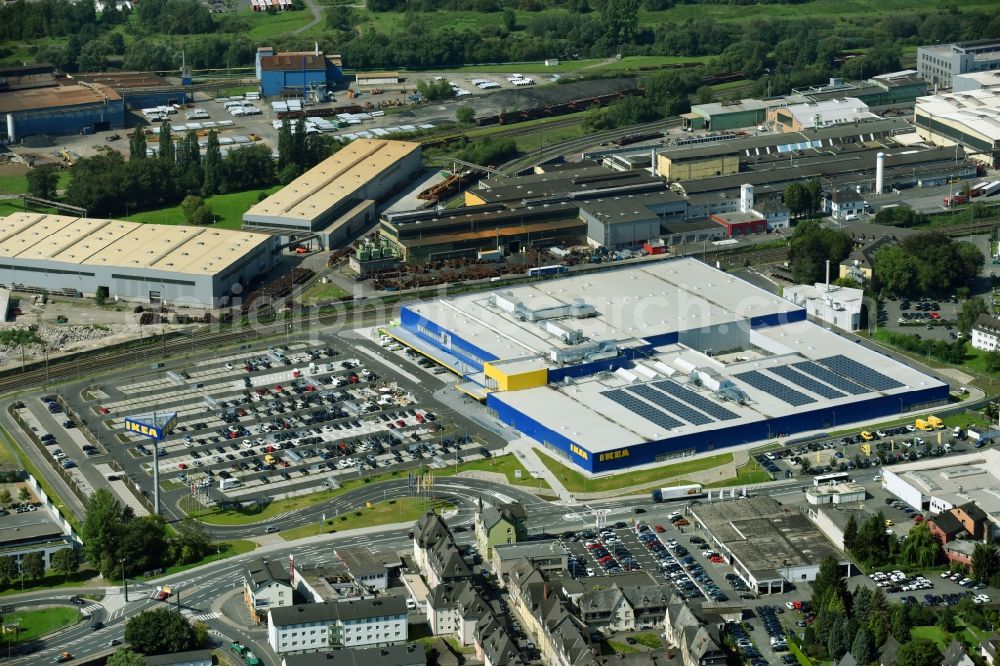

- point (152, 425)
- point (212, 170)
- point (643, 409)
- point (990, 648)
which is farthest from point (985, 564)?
point (212, 170)

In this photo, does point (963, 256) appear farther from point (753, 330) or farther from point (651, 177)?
point (651, 177)

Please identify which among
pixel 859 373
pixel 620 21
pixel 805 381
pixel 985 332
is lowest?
pixel 805 381

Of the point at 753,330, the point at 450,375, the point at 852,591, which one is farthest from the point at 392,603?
the point at 753,330

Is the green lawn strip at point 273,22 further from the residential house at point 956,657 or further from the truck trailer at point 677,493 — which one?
the residential house at point 956,657

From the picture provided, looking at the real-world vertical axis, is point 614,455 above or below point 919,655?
above

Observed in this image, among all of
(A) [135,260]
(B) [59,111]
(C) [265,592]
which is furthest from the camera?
(B) [59,111]

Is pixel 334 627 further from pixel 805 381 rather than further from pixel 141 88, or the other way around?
pixel 141 88

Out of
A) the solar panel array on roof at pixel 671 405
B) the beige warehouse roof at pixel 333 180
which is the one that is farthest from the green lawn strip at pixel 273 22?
the solar panel array on roof at pixel 671 405

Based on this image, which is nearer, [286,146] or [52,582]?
[52,582]
